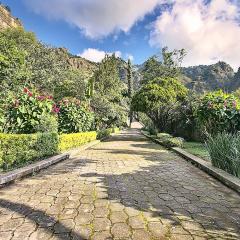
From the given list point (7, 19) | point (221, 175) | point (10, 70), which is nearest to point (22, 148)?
point (221, 175)

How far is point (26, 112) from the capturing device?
383 inches

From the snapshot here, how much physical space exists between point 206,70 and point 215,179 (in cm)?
9440

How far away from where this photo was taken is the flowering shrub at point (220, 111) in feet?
36.9

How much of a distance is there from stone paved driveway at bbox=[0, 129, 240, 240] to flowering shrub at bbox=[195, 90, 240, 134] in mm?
4225

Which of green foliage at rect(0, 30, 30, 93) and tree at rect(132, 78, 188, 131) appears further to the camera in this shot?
tree at rect(132, 78, 188, 131)

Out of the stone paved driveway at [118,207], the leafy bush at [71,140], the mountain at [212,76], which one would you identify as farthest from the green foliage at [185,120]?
the mountain at [212,76]

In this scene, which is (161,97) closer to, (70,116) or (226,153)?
(70,116)

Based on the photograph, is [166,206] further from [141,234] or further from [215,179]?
[215,179]

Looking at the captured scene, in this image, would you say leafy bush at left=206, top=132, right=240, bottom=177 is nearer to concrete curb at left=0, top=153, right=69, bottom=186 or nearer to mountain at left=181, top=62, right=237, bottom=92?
concrete curb at left=0, top=153, right=69, bottom=186

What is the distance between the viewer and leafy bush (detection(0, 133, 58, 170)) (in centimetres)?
734

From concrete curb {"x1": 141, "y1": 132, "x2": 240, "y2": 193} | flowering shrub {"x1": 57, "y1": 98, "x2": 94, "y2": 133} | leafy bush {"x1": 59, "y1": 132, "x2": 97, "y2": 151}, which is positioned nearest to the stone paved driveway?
concrete curb {"x1": 141, "y1": 132, "x2": 240, "y2": 193}

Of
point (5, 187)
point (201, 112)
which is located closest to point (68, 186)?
point (5, 187)

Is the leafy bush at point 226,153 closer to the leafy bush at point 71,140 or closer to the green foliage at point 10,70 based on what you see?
the leafy bush at point 71,140

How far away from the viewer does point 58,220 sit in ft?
13.5
